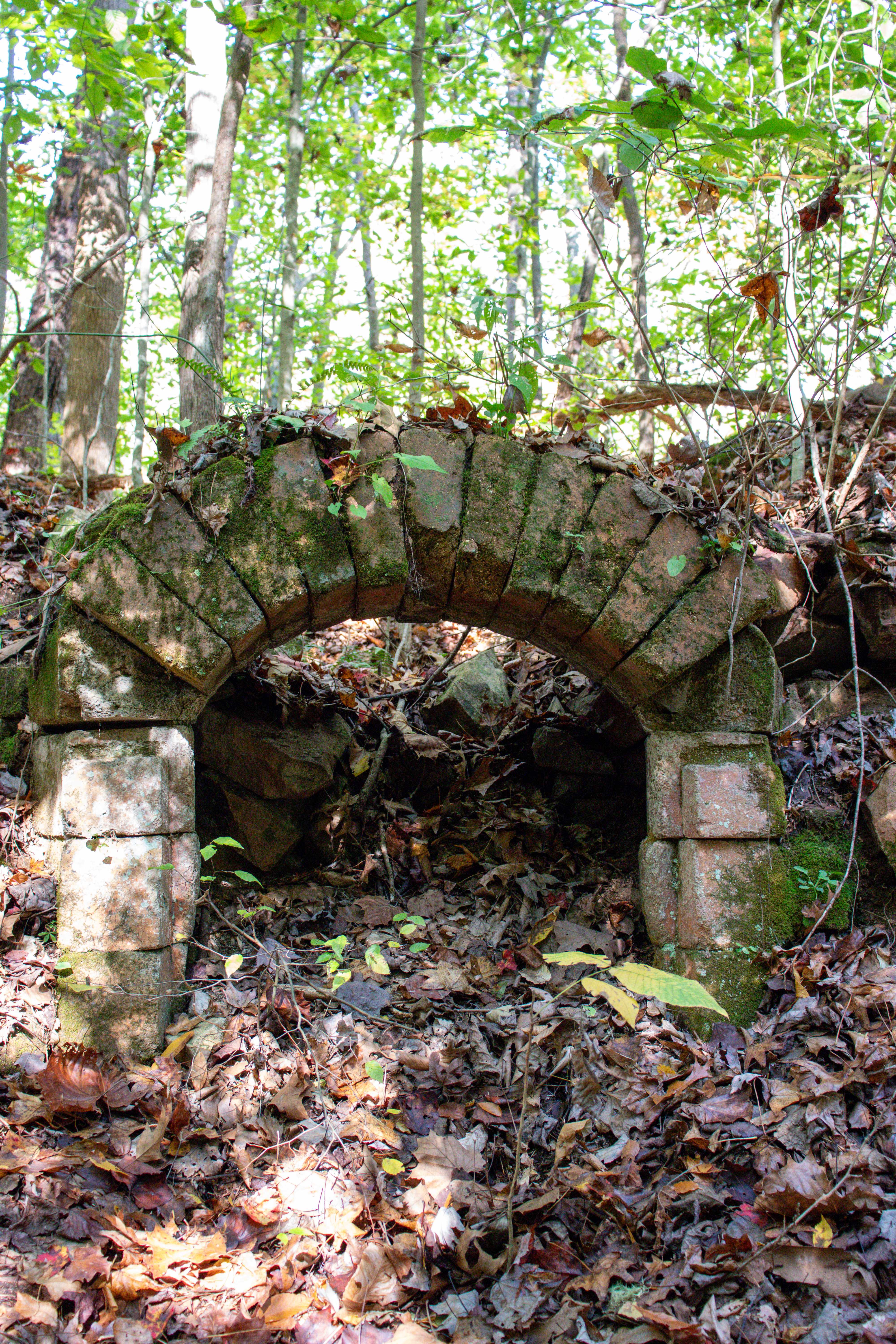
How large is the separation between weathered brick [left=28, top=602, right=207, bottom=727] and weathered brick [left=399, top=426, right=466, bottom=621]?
99 cm

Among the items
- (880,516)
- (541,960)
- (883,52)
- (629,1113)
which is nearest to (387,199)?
(883,52)

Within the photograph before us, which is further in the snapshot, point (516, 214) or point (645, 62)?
point (516, 214)

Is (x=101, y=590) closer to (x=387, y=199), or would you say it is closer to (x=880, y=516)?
(x=880, y=516)

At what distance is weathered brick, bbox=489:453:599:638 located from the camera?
3143 mm

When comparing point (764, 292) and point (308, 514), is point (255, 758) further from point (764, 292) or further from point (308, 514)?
point (764, 292)

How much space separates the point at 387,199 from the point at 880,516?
6097mm

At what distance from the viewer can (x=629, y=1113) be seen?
2607 millimetres

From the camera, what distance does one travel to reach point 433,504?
310cm

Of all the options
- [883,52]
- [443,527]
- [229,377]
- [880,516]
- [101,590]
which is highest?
[883,52]

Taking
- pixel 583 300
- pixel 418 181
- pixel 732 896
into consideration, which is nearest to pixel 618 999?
pixel 732 896

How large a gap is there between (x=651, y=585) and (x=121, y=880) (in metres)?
2.23

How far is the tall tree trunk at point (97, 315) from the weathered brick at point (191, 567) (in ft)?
11.7

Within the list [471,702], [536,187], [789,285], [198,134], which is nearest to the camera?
[789,285]

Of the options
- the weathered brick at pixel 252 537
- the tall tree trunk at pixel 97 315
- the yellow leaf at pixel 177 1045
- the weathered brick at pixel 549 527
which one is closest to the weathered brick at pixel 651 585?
the weathered brick at pixel 549 527
